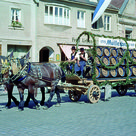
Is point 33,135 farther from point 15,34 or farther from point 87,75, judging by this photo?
point 15,34

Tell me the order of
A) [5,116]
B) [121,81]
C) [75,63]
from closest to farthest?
[5,116] < [75,63] < [121,81]

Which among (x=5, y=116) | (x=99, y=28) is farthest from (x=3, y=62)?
(x=99, y=28)

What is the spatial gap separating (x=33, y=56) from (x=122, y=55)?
41.4 ft

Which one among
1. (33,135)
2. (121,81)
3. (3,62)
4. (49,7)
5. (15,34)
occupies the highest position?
(49,7)

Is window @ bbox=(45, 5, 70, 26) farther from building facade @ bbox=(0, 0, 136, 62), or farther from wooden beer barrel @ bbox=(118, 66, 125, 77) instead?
wooden beer barrel @ bbox=(118, 66, 125, 77)

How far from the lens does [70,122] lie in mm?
6969

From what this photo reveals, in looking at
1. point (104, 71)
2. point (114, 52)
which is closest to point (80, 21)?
point (114, 52)

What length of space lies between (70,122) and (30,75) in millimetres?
2895

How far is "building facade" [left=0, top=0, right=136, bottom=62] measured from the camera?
2256 centimetres

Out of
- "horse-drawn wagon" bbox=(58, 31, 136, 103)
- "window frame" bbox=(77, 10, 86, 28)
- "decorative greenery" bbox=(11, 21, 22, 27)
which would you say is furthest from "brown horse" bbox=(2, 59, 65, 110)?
"window frame" bbox=(77, 10, 86, 28)

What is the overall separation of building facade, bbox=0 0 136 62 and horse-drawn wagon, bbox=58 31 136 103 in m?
12.0

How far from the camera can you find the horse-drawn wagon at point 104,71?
1063cm

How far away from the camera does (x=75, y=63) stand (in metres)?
10.9

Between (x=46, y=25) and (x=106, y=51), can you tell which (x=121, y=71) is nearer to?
(x=106, y=51)
